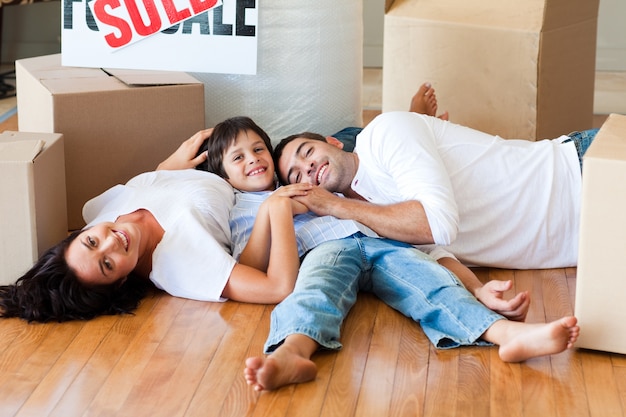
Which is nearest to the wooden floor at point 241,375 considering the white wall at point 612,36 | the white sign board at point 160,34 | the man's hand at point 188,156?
the man's hand at point 188,156

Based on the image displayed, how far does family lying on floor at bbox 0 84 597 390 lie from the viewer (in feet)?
5.39

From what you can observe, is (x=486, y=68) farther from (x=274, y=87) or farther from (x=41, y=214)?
(x=41, y=214)

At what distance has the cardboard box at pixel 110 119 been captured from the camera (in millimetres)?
2152

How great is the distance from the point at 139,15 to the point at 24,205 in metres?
0.68

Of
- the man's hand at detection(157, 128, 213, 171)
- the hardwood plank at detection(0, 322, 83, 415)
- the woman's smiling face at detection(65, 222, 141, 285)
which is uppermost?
the man's hand at detection(157, 128, 213, 171)

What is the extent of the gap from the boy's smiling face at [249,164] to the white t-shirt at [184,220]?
34 mm

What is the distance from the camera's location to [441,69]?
2541 mm

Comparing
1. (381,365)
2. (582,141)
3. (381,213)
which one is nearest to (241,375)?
(381,365)

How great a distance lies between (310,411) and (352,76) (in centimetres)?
129

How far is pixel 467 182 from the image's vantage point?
6.07ft

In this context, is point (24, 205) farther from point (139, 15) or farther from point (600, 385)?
point (600, 385)

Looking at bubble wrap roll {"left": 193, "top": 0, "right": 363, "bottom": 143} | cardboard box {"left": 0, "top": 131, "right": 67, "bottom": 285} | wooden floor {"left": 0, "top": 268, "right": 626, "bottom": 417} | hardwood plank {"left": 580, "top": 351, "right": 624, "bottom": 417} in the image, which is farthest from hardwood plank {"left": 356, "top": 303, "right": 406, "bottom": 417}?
bubble wrap roll {"left": 193, "top": 0, "right": 363, "bottom": 143}

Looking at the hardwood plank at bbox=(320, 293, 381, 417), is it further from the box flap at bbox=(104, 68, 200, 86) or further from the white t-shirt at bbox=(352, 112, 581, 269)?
the box flap at bbox=(104, 68, 200, 86)

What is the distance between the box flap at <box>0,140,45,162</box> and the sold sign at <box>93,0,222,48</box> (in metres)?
0.45
